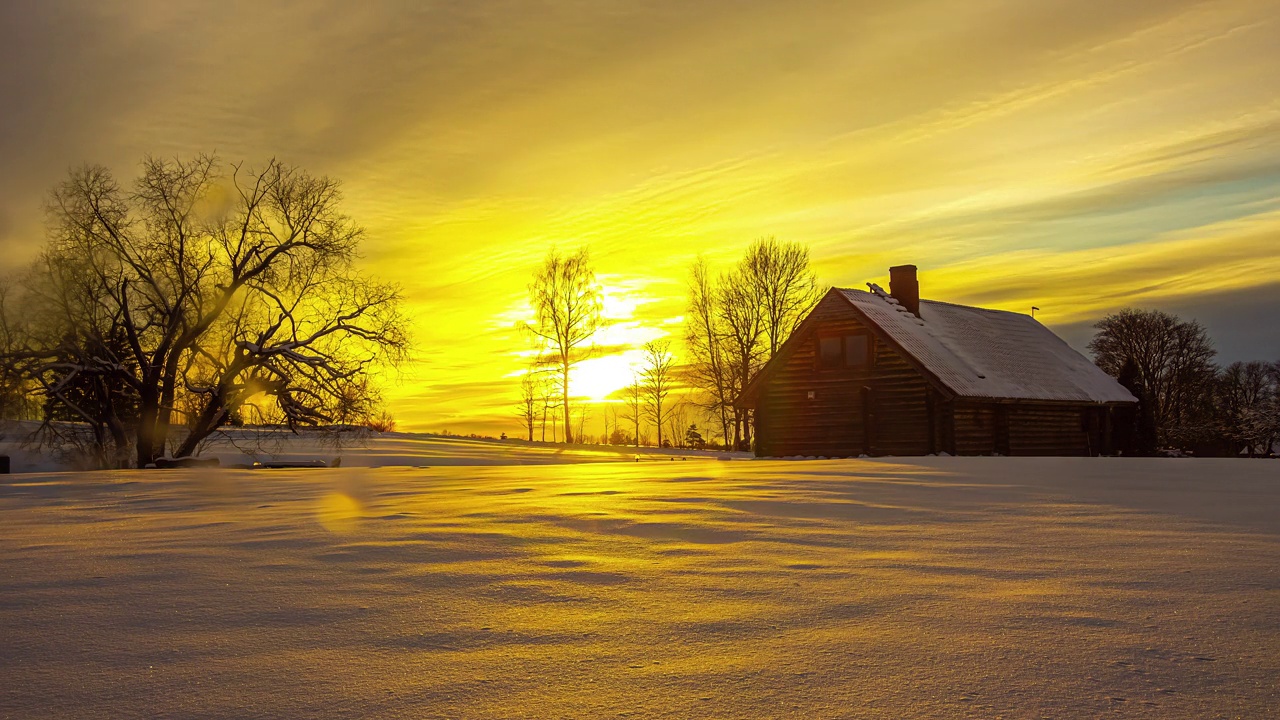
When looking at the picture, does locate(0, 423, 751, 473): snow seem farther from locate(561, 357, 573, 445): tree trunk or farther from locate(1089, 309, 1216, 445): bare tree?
locate(1089, 309, 1216, 445): bare tree

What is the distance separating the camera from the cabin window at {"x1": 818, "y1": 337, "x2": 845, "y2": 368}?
30.9 meters

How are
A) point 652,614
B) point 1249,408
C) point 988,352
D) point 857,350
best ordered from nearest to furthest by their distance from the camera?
1. point 652,614
2. point 857,350
3. point 988,352
4. point 1249,408

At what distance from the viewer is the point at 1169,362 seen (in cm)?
5759

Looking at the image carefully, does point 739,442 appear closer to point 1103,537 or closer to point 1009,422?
point 1009,422

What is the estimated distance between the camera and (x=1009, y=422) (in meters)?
31.0

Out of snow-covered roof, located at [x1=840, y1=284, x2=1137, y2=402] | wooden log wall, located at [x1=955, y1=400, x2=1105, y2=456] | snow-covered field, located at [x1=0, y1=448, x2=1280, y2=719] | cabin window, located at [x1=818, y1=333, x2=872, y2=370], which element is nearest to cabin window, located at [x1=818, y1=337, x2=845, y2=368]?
cabin window, located at [x1=818, y1=333, x2=872, y2=370]

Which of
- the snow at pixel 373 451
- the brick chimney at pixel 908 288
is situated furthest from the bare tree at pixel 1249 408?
the snow at pixel 373 451

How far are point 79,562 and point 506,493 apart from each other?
5775 mm

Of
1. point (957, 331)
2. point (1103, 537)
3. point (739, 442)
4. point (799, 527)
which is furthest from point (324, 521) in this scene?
point (739, 442)

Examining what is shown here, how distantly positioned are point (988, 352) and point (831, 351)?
22.9 ft

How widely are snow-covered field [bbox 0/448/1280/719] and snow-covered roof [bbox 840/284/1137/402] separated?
21668 mm

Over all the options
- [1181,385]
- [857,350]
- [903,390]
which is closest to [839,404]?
[857,350]

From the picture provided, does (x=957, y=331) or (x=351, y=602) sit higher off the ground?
(x=957, y=331)

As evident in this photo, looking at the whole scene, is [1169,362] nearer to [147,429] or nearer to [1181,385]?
[1181,385]
